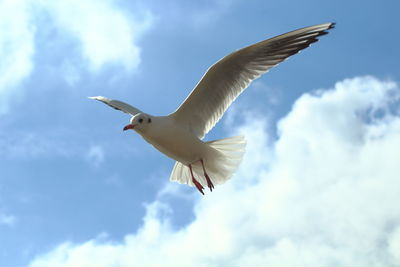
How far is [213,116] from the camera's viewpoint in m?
8.70

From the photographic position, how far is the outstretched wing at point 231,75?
816 cm

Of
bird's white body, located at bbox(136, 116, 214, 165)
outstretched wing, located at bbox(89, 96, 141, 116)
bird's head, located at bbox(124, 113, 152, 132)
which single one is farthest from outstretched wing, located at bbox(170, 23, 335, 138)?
outstretched wing, located at bbox(89, 96, 141, 116)

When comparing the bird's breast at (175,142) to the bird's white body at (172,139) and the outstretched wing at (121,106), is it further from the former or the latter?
the outstretched wing at (121,106)

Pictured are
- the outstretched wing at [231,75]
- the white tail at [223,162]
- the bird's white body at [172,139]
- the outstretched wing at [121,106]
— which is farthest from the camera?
the outstretched wing at [121,106]

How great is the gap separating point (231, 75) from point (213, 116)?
638 millimetres

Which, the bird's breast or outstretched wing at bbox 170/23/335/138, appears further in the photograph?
outstretched wing at bbox 170/23/335/138

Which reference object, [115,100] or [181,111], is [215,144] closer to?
[181,111]

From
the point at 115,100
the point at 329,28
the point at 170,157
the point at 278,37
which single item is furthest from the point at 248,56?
the point at 115,100

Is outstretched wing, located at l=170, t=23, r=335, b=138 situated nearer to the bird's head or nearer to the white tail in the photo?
the white tail

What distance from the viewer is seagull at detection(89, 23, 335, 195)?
8.08 m

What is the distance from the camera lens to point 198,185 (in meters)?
8.70

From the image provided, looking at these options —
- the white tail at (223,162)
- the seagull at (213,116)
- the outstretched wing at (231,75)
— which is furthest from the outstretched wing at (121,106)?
the white tail at (223,162)

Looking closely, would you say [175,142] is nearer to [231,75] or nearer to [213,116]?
[213,116]

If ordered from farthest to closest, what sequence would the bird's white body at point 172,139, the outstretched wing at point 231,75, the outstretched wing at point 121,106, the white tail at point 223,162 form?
the outstretched wing at point 121,106 → the white tail at point 223,162 → the outstretched wing at point 231,75 → the bird's white body at point 172,139
